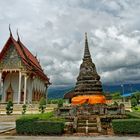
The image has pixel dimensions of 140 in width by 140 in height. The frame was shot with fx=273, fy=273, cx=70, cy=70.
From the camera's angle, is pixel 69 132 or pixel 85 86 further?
pixel 85 86

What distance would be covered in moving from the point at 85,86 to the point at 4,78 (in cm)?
1972

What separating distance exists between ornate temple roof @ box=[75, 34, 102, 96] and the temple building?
12395mm

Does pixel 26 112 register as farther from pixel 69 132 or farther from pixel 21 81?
pixel 69 132

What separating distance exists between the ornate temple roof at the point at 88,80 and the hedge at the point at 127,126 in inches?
390

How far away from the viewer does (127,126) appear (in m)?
12.6

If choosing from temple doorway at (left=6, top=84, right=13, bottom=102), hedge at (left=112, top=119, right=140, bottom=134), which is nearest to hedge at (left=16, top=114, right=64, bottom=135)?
hedge at (left=112, top=119, right=140, bottom=134)

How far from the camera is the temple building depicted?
36.4m

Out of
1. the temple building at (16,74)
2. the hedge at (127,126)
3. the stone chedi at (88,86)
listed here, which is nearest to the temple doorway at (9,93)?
the temple building at (16,74)

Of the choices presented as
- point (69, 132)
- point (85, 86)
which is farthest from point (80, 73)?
point (69, 132)

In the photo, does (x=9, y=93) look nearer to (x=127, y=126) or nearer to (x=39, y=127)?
(x=39, y=127)

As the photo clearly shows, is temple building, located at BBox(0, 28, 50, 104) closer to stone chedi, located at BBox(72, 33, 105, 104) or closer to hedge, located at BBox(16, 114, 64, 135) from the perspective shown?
stone chedi, located at BBox(72, 33, 105, 104)

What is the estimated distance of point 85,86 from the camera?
23.4 m

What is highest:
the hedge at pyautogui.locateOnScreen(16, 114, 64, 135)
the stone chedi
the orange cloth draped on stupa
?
the stone chedi

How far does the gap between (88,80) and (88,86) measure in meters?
0.87
